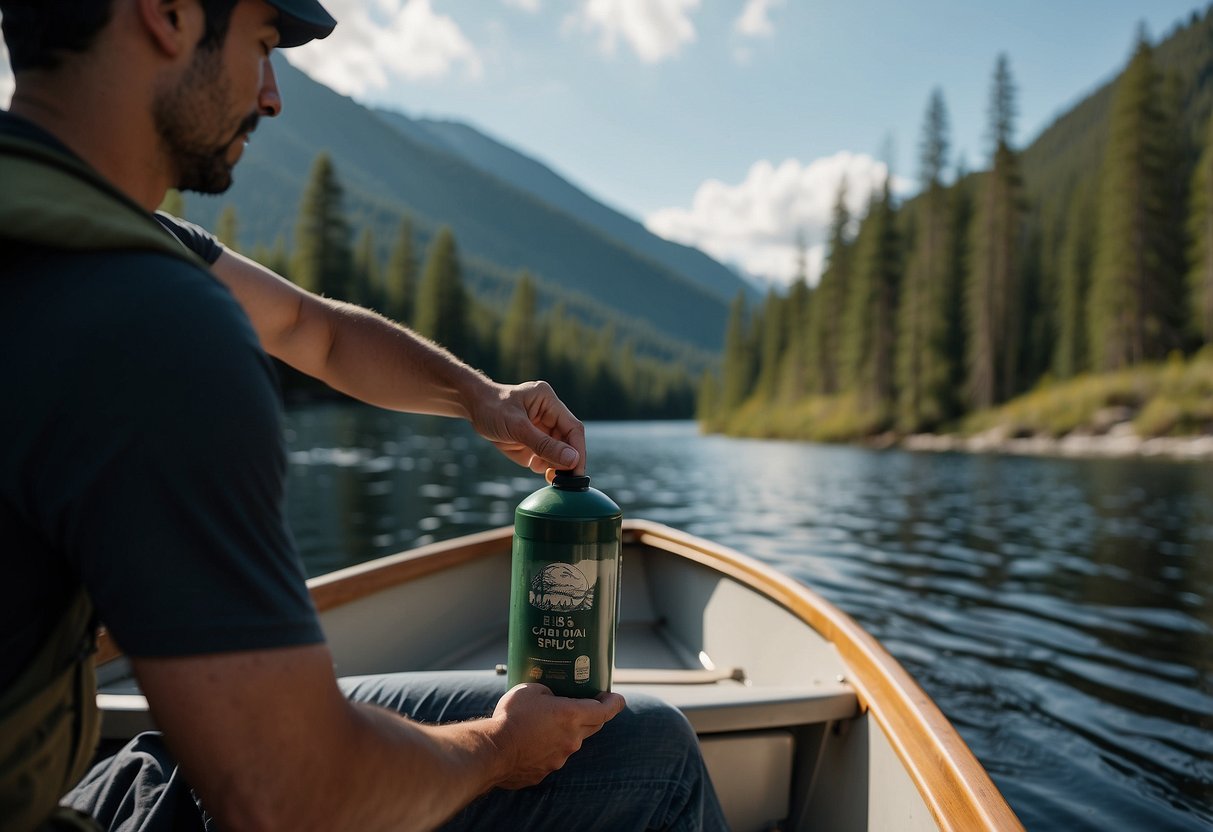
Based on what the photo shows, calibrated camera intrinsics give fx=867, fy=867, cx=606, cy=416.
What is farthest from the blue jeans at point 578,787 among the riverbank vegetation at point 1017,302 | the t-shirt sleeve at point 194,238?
the riverbank vegetation at point 1017,302

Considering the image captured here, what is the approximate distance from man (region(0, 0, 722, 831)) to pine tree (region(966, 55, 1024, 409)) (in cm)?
4513

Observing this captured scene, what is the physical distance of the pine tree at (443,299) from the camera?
67625 millimetres

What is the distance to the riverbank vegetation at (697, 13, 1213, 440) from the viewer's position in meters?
36.4

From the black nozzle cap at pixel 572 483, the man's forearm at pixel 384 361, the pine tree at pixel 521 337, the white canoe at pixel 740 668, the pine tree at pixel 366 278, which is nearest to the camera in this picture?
the black nozzle cap at pixel 572 483

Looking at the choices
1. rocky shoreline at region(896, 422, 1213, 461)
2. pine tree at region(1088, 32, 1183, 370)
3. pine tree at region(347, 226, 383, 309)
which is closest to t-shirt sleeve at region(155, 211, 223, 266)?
rocky shoreline at region(896, 422, 1213, 461)

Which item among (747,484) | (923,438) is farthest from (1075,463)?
(923,438)

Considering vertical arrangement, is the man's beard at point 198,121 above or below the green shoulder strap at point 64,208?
above

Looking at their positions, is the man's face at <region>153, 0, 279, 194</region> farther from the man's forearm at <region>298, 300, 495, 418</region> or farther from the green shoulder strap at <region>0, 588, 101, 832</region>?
the man's forearm at <region>298, 300, 495, 418</region>

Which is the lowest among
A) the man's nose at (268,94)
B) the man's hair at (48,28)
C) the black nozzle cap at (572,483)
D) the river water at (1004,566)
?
the river water at (1004,566)

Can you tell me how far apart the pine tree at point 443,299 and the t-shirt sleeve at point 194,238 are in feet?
218

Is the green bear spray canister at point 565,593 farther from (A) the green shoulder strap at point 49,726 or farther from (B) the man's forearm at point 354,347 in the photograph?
(A) the green shoulder strap at point 49,726

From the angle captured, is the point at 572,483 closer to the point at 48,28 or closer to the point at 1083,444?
the point at 48,28

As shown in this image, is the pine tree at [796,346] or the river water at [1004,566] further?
the pine tree at [796,346]

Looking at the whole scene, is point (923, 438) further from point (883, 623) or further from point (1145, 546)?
point (883, 623)
